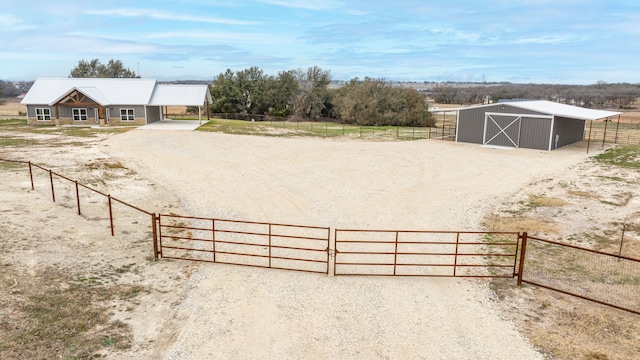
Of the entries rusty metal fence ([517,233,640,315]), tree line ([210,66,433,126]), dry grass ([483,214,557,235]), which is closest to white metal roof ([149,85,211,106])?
tree line ([210,66,433,126])

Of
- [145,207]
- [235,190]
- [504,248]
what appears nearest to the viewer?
[504,248]

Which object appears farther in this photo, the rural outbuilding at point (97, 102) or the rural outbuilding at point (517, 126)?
the rural outbuilding at point (97, 102)

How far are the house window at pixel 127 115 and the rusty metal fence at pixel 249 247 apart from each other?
102 ft

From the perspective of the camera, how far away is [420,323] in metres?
8.88

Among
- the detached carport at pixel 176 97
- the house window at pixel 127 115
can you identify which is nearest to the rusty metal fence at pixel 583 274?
the detached carport at pixel 176 97

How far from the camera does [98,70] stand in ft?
226

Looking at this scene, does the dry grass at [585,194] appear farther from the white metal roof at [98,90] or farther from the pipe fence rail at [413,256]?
the white metal roof at [98,90]

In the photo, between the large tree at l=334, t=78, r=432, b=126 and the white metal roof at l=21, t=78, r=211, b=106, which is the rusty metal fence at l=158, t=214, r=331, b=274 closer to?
the white metal roof at l=21, t=78, r=211, b=106

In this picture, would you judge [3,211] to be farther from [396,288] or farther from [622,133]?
[622,133]

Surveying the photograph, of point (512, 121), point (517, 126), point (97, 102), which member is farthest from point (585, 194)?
point (97, 102)

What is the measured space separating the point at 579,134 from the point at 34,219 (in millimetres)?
38171

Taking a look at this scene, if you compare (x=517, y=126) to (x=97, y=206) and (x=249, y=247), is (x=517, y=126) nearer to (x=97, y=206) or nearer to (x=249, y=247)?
(x=249, y=247)

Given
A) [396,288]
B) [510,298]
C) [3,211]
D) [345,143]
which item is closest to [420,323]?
[396,288]

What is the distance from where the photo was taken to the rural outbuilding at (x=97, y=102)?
135ft
